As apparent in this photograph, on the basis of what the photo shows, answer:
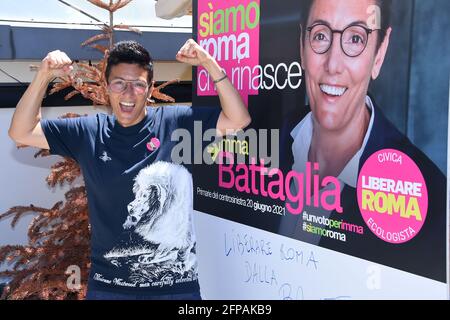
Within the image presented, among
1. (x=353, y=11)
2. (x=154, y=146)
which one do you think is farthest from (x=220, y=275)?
(x=353, y=11)

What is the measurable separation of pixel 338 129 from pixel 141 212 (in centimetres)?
89

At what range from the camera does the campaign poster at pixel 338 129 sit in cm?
221

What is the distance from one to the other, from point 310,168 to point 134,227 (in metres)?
0.79

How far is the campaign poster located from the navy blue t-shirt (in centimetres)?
43

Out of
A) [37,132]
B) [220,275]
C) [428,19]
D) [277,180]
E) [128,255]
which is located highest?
[428,19]

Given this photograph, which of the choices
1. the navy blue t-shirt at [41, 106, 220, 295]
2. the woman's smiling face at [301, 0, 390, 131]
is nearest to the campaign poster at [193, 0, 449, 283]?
the woman's smiling face at [301, 0, 390, 131]

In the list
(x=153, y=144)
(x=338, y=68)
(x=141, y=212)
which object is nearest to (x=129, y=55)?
(x=153, y=144)

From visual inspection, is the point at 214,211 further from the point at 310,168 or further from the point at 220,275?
the point at 310,168

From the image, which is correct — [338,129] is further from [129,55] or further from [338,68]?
[129,55]

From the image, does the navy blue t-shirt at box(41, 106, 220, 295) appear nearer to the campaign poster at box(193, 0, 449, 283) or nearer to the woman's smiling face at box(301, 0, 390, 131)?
the campaign poster at box(193, 0, 449, 283)

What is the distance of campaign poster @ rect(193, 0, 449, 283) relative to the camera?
2.21m

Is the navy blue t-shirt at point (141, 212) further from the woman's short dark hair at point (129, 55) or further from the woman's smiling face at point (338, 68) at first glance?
the woman's smiling face at point (338, 68)

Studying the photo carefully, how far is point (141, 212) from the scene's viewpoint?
2.70 m

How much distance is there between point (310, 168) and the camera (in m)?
2.70
